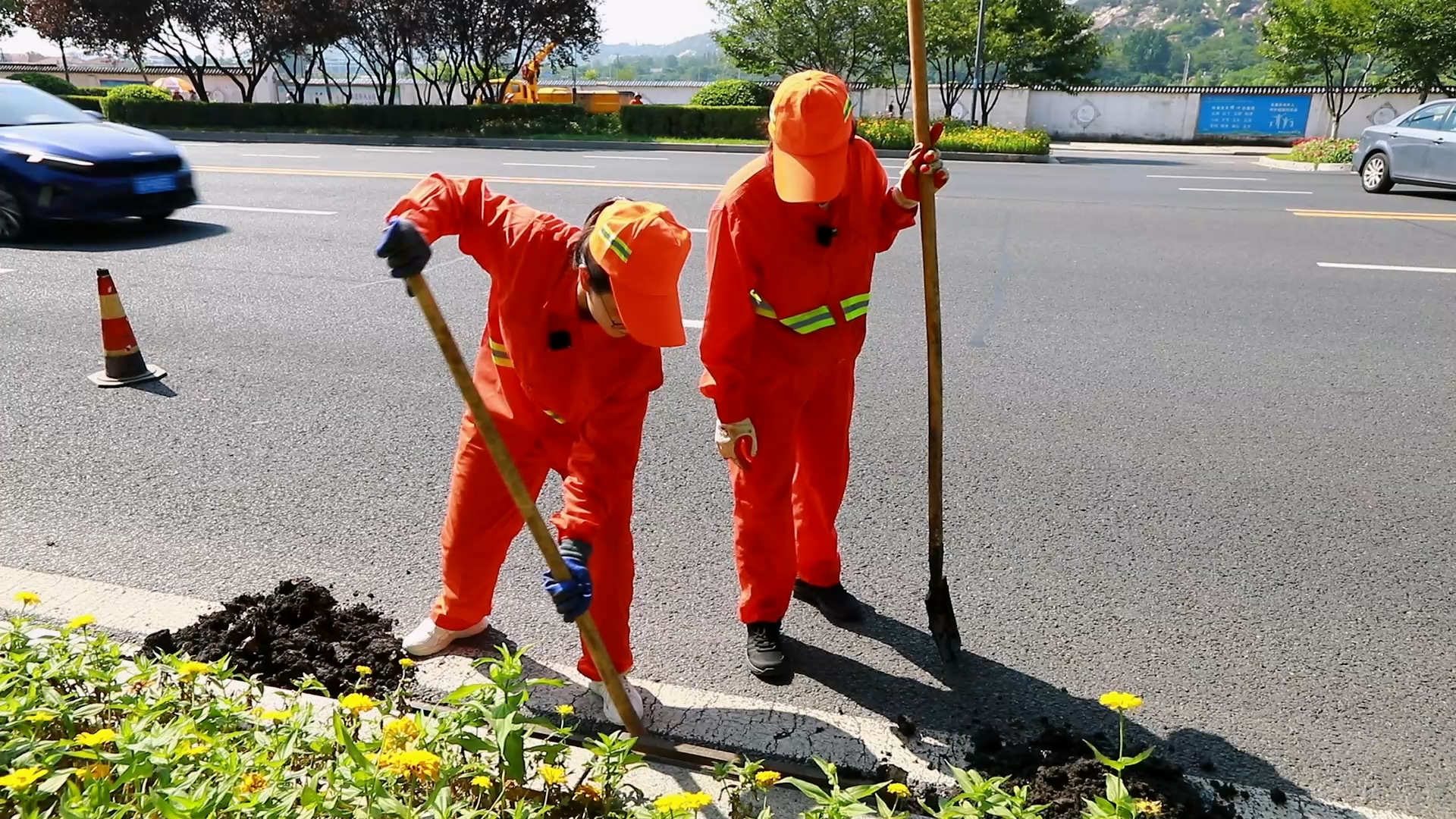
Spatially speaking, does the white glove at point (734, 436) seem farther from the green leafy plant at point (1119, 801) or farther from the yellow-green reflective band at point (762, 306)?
the green leafy plant at point (1119, 801)

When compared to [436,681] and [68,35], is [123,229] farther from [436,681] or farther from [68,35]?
[68,35]

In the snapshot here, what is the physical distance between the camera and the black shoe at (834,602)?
3244 millimetres

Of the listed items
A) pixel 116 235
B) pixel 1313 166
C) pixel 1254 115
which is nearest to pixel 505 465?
pixel 116 235

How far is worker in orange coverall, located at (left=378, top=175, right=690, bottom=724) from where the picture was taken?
7.32ft

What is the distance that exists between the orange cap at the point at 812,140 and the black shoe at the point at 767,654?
1.22m

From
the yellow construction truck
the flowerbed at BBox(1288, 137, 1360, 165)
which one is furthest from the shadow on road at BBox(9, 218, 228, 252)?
the yellow construction truck

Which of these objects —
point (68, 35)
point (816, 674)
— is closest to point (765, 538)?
point (816, 674)

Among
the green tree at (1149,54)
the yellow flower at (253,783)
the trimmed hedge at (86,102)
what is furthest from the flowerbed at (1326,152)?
the green tree at (1149,54)

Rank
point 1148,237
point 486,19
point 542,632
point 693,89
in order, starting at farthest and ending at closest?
point 693,89 → point 486,19 → point 1148,237 → point 542,632

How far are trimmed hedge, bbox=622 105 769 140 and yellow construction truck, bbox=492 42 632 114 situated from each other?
14.9 feet

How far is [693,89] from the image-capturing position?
156 feet

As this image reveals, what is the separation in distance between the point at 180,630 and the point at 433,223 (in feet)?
4.68

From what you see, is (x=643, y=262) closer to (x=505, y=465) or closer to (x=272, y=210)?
(x=505, y=465)

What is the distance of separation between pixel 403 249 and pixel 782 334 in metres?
1.10
